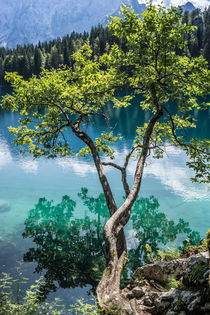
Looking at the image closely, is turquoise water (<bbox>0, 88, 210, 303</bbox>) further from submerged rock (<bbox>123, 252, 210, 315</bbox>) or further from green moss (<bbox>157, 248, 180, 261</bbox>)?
submerged rock (<bbox>123, 252, 210, 315</bbox>)

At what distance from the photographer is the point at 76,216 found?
50.3 feet

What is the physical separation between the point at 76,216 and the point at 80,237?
2522 mm

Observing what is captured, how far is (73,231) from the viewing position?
13484 mm

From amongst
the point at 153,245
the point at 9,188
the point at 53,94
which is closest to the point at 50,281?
the point at 153,245

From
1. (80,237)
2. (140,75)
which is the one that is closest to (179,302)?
(140,75)

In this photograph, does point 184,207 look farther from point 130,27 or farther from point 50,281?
point 130,27

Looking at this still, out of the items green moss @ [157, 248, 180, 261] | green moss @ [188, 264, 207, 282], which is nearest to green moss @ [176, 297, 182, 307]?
green moss @ [188, 264, 207, 282]

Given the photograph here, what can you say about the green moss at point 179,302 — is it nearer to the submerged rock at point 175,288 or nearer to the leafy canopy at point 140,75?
the submerged rock at point 175,288

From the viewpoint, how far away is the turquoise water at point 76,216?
35.1 ft

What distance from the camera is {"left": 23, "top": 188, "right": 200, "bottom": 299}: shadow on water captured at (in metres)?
10.2

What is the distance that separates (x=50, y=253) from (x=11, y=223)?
3886 millimetres

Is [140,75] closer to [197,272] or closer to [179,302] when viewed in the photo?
[197,272]

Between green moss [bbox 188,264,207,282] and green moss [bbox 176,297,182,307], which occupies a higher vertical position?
green moss [bbox 188,264,207,282]

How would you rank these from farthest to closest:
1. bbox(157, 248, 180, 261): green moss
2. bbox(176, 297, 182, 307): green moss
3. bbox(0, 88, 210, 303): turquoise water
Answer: bbox(0, 88, 210, 303): turquoise water < bbox(157, 248, 180, 261): green moss < bbox(176, 297, 182, 307): green moss
